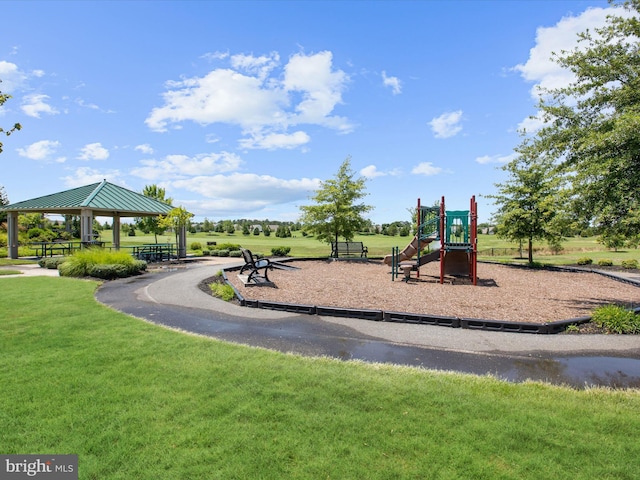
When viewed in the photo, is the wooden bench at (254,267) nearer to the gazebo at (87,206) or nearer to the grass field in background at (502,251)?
the gazebo at (87,206)

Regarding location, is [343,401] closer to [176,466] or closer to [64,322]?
[176,466]

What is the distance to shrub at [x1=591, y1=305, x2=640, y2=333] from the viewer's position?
22.3 ft

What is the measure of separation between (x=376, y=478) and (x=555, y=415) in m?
2.01

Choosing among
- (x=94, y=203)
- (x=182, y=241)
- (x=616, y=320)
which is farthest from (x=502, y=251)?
(x=94, y=203)

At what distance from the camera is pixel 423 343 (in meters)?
6.10

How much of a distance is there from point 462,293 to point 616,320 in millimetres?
3962

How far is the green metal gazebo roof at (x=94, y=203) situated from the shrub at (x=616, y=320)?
893 inches

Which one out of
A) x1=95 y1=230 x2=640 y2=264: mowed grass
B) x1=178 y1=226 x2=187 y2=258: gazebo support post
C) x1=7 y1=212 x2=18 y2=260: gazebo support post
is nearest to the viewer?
x1=7 y1=212 x2=18 y2=260: gazebo support post

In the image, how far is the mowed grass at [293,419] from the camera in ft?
8.76

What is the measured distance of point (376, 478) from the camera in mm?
2533

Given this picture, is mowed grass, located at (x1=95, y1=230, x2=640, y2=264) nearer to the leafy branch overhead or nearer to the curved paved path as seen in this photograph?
the leafy branch overhead

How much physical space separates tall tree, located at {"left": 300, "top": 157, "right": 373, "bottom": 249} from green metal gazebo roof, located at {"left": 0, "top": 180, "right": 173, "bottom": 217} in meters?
10.4

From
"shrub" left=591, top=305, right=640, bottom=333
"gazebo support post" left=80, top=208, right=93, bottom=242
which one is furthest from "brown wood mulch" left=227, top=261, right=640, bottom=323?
"gazebo support post" left=80, top=208, right=93, bottom=242

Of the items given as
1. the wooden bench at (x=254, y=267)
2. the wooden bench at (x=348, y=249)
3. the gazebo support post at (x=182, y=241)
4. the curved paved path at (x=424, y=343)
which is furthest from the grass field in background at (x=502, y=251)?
the curved paved path at (x=424, y=343)
